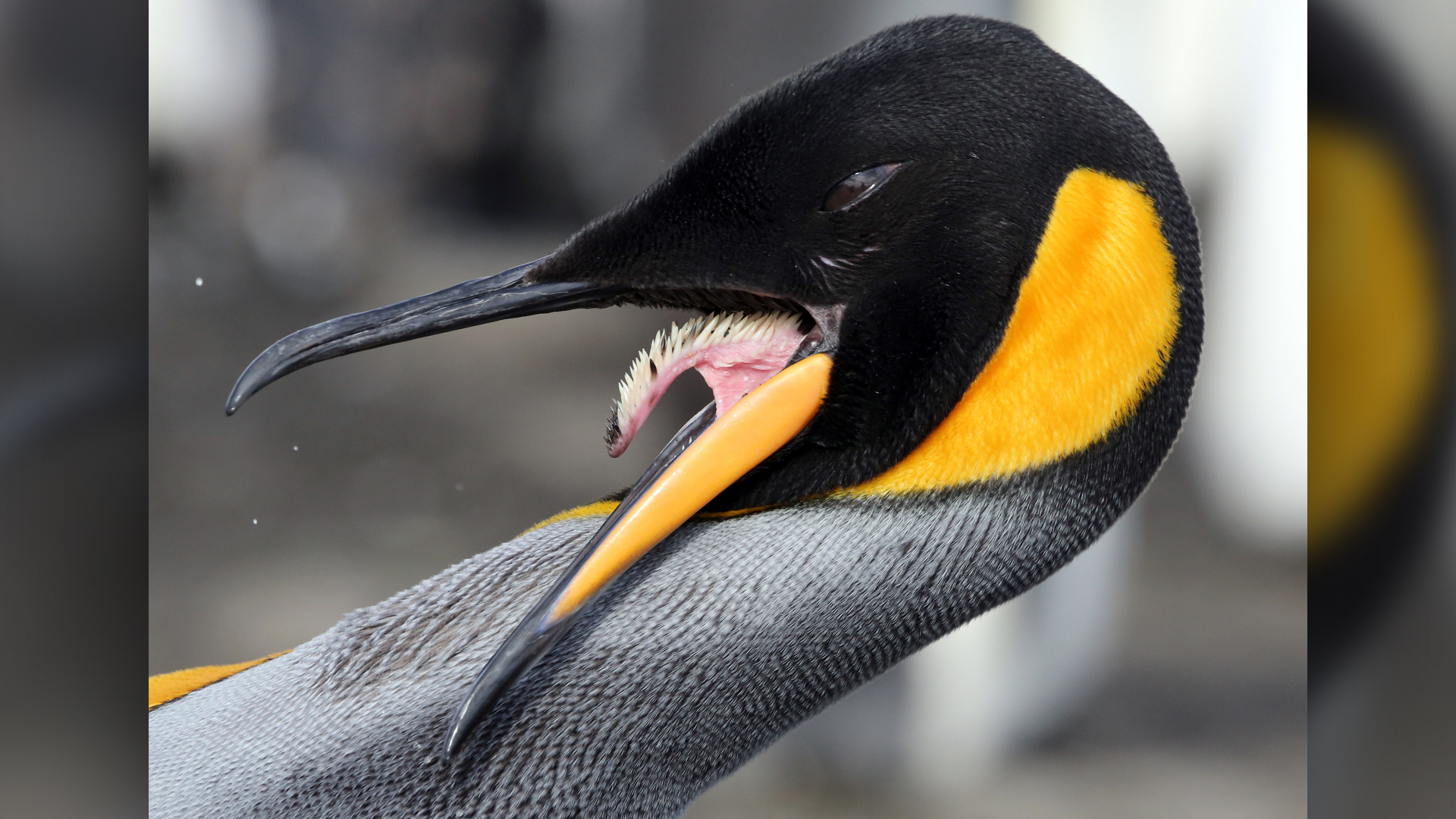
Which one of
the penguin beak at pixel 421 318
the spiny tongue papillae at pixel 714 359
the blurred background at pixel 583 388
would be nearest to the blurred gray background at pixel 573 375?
the blurred background at pixel 583 388

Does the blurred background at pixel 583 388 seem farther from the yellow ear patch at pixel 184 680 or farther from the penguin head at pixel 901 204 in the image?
the penguin head at pixel 901 204

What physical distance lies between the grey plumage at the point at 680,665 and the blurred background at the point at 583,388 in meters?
0.41

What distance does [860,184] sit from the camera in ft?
2.71

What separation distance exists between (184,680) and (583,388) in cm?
54

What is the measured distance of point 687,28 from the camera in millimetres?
1265

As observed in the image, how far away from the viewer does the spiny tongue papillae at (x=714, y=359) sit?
94cm
